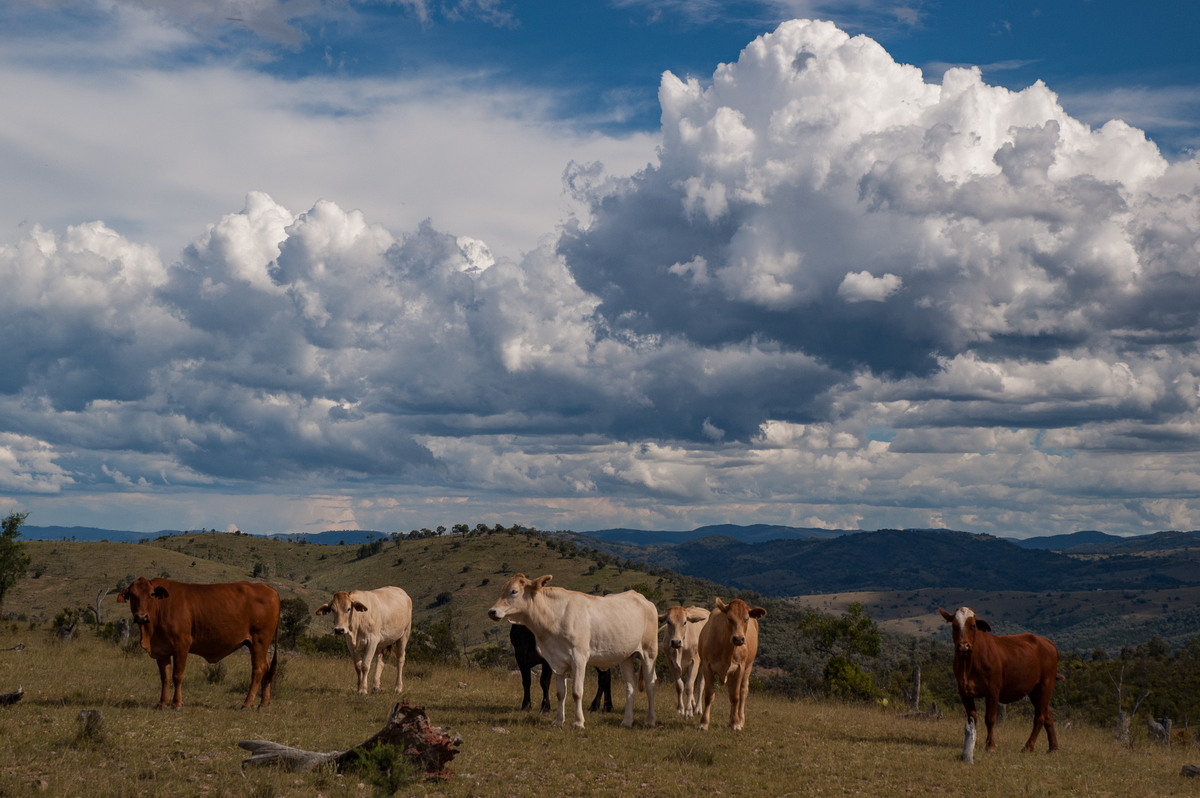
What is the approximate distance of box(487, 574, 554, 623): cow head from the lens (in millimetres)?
20312

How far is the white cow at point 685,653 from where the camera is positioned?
2156cm

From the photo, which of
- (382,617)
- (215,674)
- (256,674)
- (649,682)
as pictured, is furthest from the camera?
(382,617)

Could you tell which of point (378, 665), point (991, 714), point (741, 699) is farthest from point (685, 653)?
point (378, 665)

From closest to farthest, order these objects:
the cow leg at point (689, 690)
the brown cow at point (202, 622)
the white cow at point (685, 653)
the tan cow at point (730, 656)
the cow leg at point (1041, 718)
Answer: the brown cow at point (202, 622) < the tan cow at point (730, 656) < the cow leg at point (1041, 718) < the white cow at point (685, 653) < the cow leg at point (689, 690)

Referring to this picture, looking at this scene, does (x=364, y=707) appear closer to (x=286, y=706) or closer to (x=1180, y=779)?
(x=286, y=706)

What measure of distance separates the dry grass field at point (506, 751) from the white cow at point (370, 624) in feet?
2.95

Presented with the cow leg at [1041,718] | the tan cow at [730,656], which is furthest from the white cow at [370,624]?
the cow leg at [1041,718]

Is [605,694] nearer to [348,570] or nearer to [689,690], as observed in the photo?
[689,690]

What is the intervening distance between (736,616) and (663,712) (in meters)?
4.35

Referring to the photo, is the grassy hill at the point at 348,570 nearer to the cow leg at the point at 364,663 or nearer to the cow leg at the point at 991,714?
the cow leg at the point at 364,663

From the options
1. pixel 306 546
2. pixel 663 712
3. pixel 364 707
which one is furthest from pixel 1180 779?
pixel 306 546

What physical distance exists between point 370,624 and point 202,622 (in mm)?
4750

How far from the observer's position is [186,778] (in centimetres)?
1390

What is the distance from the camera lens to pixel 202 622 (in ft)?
64.8
